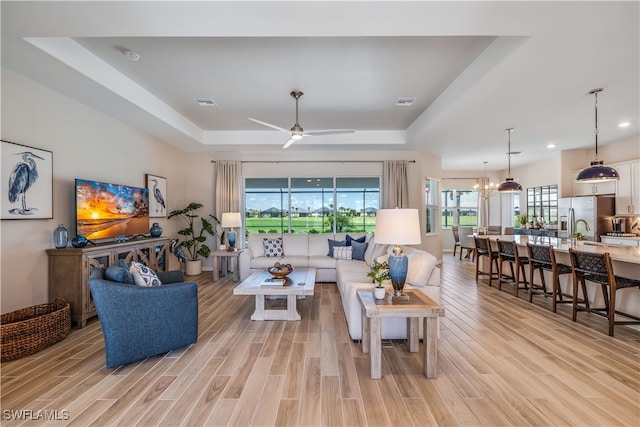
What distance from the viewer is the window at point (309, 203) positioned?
7.12m

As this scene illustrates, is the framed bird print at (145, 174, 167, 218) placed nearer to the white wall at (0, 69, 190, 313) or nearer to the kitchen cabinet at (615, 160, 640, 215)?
the white wall at (0, 69, 190, 313)

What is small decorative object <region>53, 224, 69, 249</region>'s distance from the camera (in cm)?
334

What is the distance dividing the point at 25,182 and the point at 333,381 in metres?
3.66

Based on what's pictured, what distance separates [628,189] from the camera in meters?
5.62

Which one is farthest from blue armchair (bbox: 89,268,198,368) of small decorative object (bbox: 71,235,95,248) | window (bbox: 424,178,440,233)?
window (bbox: 424,178,440,233)

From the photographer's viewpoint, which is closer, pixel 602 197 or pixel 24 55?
pixel 24 55

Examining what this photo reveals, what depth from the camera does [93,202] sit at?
392 cm

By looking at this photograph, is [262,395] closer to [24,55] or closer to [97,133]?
[24,55]

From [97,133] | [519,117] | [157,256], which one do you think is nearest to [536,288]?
[519,117]

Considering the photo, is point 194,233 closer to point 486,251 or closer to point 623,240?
point 486,251

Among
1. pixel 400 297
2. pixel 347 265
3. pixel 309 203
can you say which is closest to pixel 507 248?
pixel 347 265

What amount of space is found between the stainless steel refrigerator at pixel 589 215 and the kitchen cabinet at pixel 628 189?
0.16 metres

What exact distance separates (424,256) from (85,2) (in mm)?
3415

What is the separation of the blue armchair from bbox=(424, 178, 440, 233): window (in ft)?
20.2
